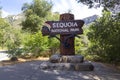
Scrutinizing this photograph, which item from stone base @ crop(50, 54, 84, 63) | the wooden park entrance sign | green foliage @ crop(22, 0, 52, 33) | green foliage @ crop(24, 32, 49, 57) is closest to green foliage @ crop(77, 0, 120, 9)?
the wooden park entrance sign

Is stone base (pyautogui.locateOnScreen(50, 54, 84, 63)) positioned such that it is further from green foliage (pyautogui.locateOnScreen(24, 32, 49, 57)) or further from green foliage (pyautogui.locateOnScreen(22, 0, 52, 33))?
green foliage (pyautogui.locateOnScreen(22, 0, 52, 33))

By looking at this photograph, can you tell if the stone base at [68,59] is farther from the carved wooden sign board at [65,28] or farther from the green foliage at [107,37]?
the green foliage at [107,37]

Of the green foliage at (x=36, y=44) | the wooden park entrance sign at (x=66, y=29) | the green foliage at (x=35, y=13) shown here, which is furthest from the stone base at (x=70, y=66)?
the green foliage at (x=35, y=13)

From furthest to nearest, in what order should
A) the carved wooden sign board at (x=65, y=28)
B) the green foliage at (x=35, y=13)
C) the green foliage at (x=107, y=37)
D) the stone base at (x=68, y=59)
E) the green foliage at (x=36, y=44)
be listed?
the green foliage at (x=35, y=13) → the green foliage at (x=36, y=44) → the green foliage at (x=107, y=37) → the carved wooden sign board at (x=65, y=28) → the stone base at (x=68, y=59)

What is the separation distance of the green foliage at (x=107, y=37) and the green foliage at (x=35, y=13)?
13618mm

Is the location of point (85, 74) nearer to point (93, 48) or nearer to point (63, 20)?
point (63, 20)

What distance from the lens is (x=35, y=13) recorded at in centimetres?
3691

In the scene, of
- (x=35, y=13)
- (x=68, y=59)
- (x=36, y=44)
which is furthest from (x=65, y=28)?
(x=35, y=13)

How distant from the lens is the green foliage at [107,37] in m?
20.2

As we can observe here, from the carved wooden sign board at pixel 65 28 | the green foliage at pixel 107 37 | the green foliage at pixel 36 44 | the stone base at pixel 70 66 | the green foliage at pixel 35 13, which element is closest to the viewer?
the stone base at pixel 70 66

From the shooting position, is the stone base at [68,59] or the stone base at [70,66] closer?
the stone base at [70,66]

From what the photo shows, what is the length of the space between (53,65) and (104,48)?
874 centimetres

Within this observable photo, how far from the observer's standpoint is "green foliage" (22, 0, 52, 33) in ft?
117

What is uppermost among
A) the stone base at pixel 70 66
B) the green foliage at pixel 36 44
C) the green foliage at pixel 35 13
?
the green foliage at pixel 35 13
